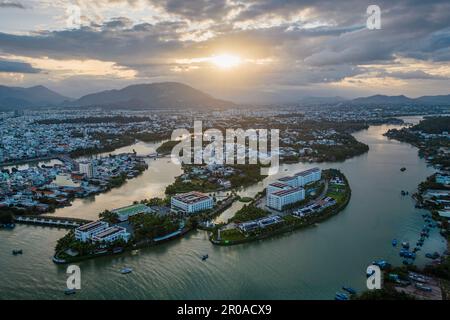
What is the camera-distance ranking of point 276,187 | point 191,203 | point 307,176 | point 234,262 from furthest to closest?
point 307,176 → point 276,187 → point 191,203 → point 234,262

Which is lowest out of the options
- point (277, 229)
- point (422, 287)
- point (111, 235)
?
point (422, 287)

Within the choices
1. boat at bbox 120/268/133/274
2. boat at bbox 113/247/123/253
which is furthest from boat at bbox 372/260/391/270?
boat at bbox 113/247/123/253

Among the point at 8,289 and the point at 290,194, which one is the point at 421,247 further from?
the point at 8,289

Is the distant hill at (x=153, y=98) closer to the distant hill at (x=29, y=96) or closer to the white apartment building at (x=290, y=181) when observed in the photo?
the distant hill at (x=29, y=96)

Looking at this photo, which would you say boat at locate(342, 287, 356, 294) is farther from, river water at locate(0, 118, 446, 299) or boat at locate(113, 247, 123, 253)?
boat at locate(113, 247, 123, 253)

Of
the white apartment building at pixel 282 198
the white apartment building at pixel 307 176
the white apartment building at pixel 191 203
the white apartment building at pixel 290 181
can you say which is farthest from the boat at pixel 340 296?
the white apartment building at pixel 307 176

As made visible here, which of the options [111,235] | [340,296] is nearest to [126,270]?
[111,235]

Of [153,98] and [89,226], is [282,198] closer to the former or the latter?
[89,226]
